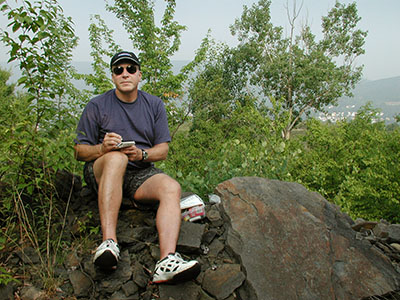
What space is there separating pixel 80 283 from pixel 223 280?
1040mm

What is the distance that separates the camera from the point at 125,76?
2.76 metres

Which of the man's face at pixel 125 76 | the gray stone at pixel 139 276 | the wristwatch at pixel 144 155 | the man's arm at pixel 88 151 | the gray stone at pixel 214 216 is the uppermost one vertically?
the man's face at pixel 125 76

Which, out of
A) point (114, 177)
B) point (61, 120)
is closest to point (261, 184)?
point (114, 177)

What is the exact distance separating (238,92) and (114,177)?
96.0 ft

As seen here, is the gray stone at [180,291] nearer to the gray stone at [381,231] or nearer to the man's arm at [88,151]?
the man's arm at [88,151]

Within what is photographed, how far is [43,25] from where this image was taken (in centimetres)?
220

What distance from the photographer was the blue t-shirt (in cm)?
267

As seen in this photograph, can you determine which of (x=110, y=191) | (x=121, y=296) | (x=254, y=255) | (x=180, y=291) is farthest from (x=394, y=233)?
(x=110, y=191)

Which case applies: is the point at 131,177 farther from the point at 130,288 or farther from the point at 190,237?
the point at 130,288

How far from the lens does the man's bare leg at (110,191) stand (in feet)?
7.30

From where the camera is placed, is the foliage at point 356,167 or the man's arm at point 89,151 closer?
the man's arm at point 89,151

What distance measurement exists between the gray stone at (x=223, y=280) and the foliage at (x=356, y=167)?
3.02 metres

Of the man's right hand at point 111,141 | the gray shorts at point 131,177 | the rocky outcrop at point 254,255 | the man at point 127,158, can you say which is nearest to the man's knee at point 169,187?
the man at point 127,158

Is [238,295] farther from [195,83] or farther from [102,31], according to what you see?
[195,83]
